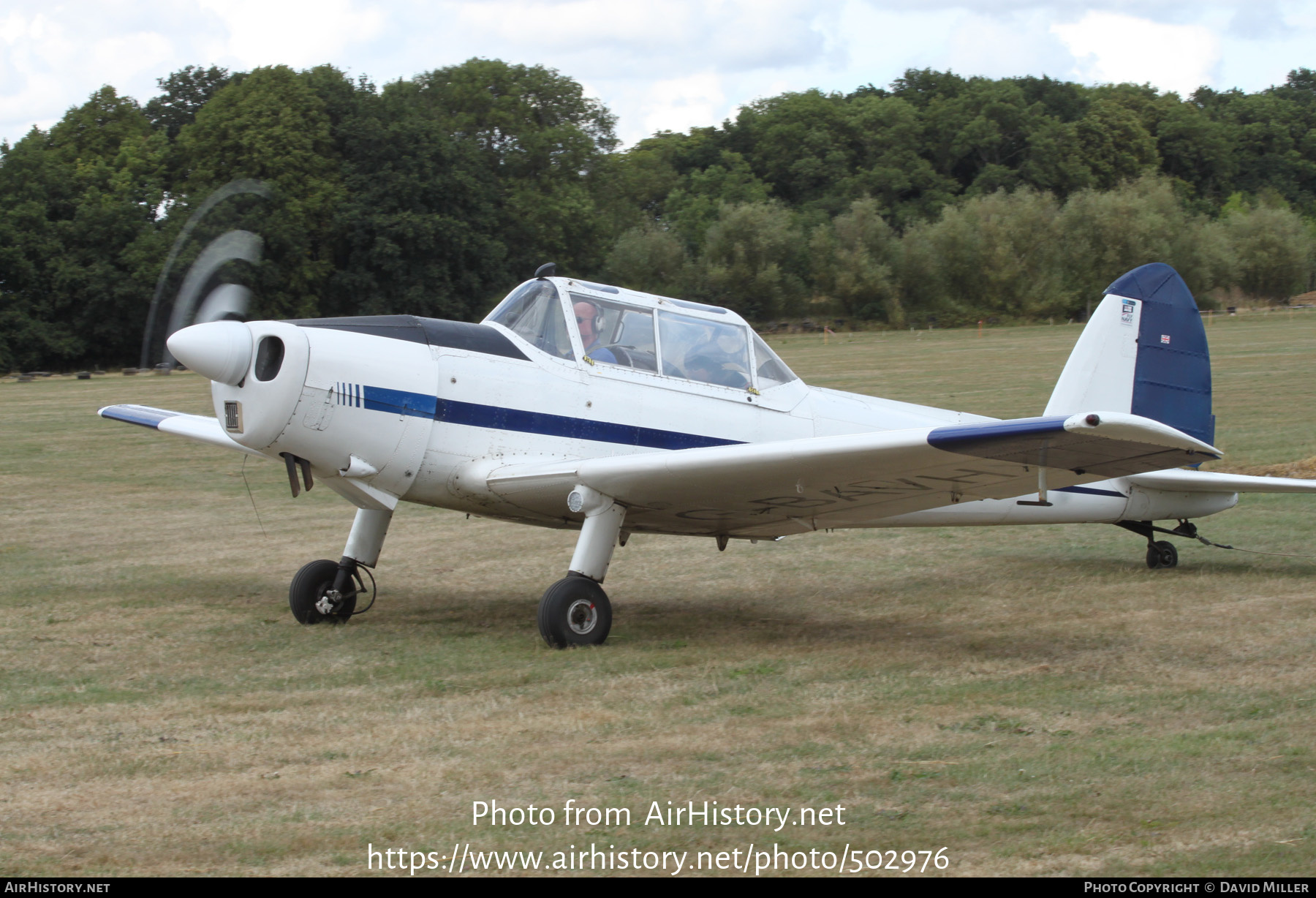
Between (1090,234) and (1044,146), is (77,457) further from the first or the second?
(1044,146)

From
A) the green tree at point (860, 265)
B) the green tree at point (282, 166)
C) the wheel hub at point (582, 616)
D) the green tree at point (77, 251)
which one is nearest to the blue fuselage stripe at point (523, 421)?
the wheel hub at point (582, 616)

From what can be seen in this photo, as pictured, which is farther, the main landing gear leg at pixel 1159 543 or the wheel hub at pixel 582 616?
the main landing gear leg at pixel 1159 543

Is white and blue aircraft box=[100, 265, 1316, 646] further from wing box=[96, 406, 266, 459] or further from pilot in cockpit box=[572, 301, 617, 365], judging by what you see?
wing box=[96, 406, 266, 459]

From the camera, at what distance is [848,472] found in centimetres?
646

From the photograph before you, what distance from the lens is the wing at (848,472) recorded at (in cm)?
550

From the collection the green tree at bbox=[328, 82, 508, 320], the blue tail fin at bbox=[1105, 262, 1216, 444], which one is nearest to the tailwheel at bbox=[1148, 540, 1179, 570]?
the blue tail fin at bbox=[1105, 262, 1216, 444]

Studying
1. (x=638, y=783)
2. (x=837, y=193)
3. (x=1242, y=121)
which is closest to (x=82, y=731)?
(x=638, y=783)

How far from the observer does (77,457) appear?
18.0 metres

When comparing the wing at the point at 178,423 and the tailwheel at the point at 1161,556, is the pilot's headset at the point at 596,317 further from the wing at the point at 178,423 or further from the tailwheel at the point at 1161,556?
the tailwheel at the point at 1161,556

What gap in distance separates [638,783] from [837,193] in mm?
79830

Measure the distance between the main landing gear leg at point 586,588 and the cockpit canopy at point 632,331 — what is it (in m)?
1.00

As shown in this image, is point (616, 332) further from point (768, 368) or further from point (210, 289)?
point (210, 289)

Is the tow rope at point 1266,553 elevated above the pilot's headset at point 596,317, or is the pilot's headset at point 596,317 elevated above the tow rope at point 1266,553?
the pilot's headset at point 596,317

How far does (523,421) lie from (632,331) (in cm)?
95
